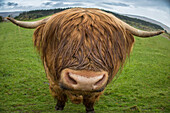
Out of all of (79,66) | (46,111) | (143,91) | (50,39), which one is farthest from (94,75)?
(143,91)

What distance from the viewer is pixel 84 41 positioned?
215 centimetres

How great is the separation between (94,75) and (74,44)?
535 millimetres

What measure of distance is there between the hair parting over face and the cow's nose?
0.08 meters

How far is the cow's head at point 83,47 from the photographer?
200 centimetres

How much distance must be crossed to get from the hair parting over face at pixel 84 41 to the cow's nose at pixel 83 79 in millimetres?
76

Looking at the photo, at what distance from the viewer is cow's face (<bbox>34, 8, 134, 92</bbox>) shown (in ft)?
6.55

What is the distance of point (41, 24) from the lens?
2.99 m

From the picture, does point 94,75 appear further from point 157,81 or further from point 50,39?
point 157,81

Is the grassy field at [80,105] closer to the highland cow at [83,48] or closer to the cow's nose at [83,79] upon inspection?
the highland cow at [83,48]

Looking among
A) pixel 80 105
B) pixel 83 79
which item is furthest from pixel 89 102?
pixel 83 79

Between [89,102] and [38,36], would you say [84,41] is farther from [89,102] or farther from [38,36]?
[89,102]

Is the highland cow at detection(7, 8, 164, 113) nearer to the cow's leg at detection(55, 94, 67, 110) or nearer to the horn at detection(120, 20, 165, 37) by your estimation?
the horn at detection(120, 20, 165, 37)

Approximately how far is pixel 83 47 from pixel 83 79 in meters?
0.47

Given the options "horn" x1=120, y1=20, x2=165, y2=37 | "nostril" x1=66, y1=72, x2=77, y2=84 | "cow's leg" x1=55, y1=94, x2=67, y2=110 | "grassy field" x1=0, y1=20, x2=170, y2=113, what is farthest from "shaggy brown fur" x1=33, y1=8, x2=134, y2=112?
"cow's leg" x1=55, y1=94, x2=67, y2=110
